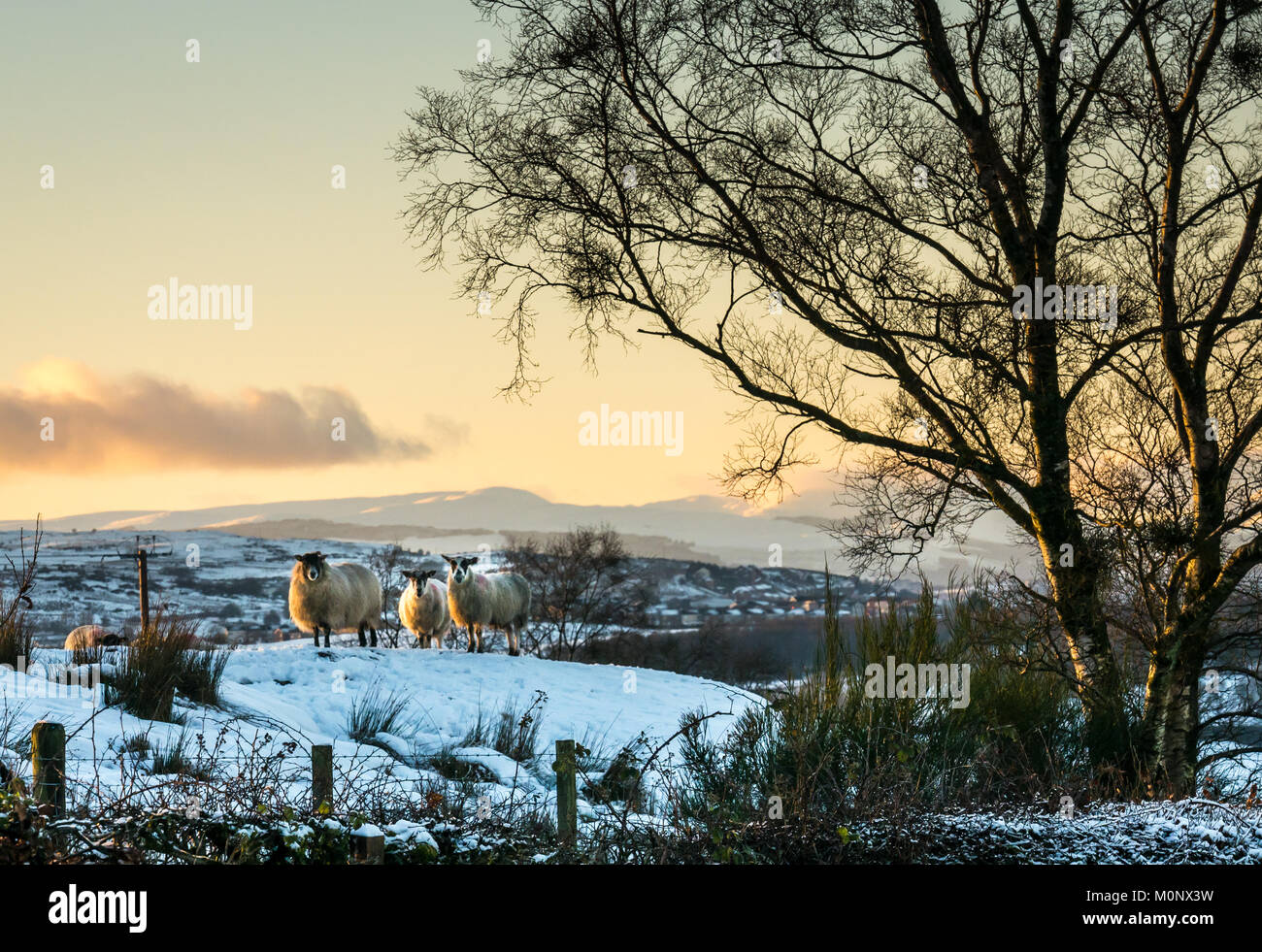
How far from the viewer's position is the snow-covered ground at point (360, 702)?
307 inches

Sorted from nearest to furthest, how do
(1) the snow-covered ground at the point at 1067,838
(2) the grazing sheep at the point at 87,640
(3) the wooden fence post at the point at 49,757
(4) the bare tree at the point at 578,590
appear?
(1) the snow-covered ground at the point at 1067,838
(3) the wooden fence post at the point at 49,757
(2) the grazing sheep at the point at 87,640
(4) the bare tree at the point at 578,590

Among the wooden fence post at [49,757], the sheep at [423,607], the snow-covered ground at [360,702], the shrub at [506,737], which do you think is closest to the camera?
the wooden fence post at [49,757]

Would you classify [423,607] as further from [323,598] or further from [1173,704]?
[1173,704]

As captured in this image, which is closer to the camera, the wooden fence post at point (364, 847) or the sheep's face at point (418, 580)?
the wooden fence post at point (364, 847)

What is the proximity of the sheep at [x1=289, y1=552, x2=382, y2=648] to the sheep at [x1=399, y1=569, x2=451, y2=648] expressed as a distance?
1.31 metres

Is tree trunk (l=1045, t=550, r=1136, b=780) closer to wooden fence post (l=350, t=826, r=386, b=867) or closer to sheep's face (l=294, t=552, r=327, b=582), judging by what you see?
wooden fence post (l=350, t=826, r=386, b=867)

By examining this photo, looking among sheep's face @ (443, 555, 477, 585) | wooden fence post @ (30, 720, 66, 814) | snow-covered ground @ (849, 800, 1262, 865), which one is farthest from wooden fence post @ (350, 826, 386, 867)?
sheep's face @ (443, 555, 477, 585)

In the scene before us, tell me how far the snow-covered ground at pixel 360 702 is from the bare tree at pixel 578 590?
2406 centimetres

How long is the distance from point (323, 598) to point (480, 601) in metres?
3.58

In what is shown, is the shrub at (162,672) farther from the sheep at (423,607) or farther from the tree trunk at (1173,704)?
the sheep at (423,607)

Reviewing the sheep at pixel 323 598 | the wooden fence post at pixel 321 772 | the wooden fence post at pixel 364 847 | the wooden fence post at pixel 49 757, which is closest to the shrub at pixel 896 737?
the wooden fence post at pixel 364 847

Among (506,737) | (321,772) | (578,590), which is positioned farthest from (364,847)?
(578,590)
